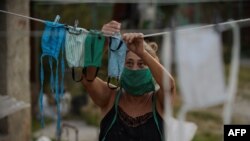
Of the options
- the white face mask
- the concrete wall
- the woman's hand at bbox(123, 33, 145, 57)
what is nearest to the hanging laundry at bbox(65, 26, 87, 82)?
the white face mask

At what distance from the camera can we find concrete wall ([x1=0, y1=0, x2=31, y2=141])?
11.3 feet

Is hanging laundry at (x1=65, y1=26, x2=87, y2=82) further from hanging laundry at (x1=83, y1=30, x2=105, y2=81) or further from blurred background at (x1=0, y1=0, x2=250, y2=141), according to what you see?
blurred background at (x1=0, y1=0, x2=250, y2=141)

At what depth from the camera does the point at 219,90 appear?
5.84ft

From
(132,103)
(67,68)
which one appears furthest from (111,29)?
(67,68)

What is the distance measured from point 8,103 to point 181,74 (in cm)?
166

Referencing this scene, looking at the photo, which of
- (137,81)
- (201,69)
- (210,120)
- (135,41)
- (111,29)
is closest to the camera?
(201,69)

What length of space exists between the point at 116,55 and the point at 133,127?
0.35 meters

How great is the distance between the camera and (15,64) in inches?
139

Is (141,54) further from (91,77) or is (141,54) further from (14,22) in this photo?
(14,22)

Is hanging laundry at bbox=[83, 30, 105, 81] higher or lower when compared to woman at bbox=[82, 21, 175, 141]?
higher

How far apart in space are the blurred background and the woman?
374mm

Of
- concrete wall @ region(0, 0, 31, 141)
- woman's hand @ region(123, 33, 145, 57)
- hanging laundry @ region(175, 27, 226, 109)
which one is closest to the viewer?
hanging laundry @ region(175, 27, 226, 109)

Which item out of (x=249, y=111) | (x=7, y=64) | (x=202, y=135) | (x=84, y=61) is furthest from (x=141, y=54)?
(x=249, y=111)

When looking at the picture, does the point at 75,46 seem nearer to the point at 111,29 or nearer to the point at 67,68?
the point at 111,29
